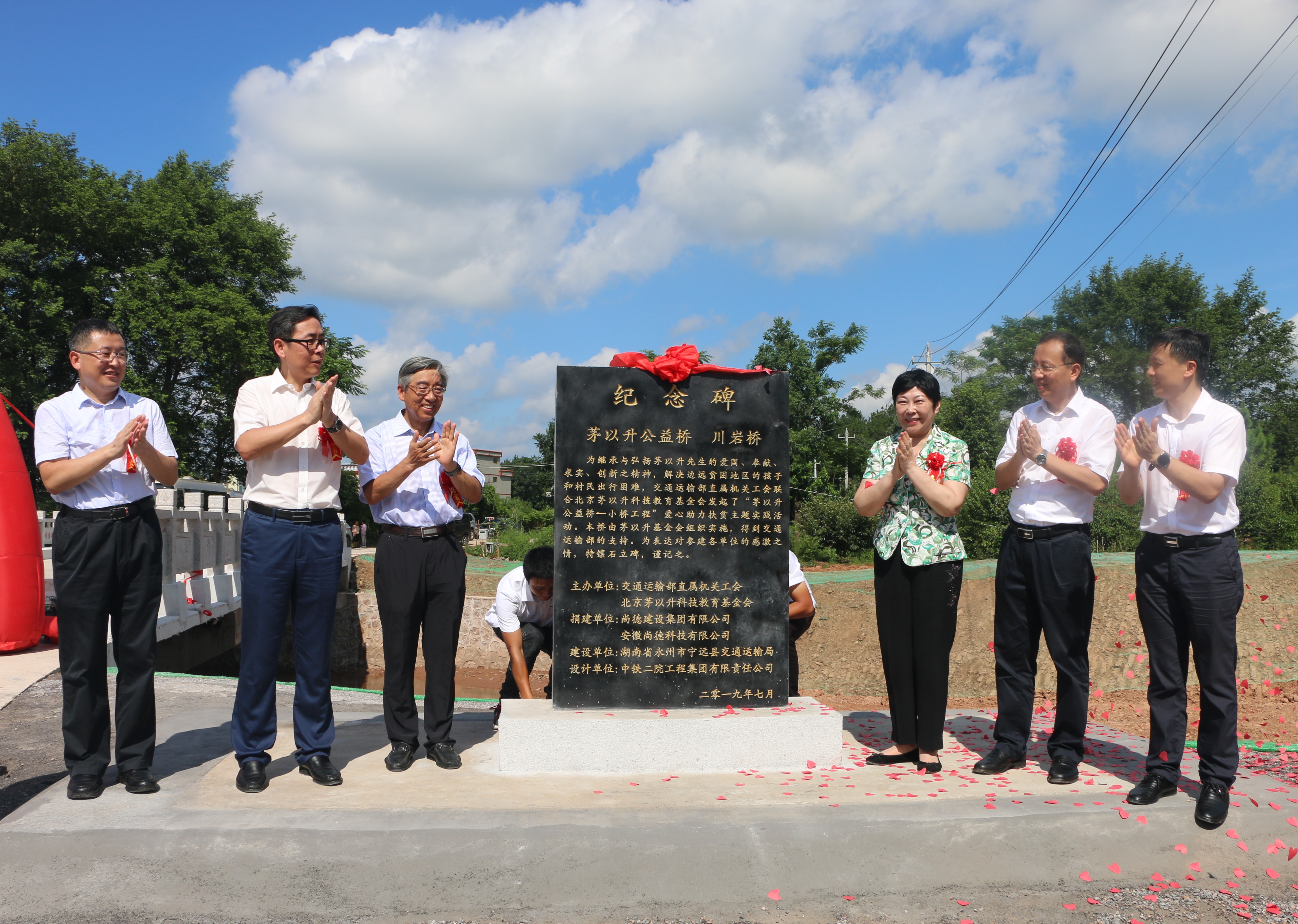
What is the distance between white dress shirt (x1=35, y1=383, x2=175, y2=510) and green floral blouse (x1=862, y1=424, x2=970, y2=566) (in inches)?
113

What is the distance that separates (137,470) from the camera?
3.37 m

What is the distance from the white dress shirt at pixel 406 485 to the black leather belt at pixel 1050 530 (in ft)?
7.47

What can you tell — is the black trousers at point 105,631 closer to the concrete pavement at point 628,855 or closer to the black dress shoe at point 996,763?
the concrete pavement at point 628,855

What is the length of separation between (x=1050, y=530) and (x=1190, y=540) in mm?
486

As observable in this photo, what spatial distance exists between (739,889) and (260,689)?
76.9 inches

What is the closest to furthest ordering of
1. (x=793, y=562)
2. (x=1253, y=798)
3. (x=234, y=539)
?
(x=1253, y=798)
(x=793, y=562)
(x=234, y=539)

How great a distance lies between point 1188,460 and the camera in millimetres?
3387

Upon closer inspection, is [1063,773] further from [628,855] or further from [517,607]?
[517,607]

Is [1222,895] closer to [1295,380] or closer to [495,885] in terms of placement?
[495,885]

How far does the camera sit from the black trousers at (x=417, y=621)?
375 centimetres

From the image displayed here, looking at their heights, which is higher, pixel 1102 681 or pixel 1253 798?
pixel 1253 798

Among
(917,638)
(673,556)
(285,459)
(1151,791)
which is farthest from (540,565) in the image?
(1151,791)

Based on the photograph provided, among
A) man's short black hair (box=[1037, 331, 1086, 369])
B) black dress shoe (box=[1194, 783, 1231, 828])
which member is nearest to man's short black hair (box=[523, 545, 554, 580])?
man's short black hair (box=[1037, 331, 1086, 369])

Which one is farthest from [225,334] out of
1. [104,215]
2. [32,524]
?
[32,524]
